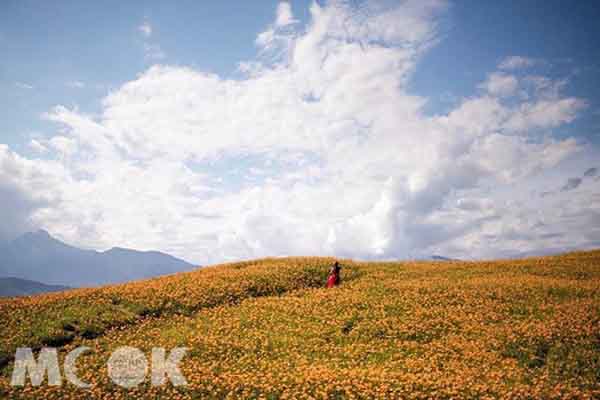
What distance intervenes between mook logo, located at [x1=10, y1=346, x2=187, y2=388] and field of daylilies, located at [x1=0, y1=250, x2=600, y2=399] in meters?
0.30

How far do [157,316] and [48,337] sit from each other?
18.2ft

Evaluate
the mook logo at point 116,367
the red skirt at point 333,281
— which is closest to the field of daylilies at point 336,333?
the mook logo at point 116,367

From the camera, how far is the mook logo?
1492 centimetres

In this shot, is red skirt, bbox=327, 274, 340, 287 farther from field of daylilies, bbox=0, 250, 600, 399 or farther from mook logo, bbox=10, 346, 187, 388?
mook logo, bbox=10, 346, 187, 388

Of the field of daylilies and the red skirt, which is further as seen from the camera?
the red skirt

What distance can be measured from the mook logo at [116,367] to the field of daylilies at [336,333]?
301mm

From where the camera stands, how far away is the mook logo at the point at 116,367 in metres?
14.9

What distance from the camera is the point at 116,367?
16.2m

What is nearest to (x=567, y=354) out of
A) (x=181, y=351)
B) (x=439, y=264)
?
(x=181, y=351)

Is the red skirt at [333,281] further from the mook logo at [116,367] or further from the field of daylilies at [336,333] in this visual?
the mook logo at [116,367]

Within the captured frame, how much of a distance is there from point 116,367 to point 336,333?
995 centimetres

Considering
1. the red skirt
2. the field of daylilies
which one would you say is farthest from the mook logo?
the red skirt

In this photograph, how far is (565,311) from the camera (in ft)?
68.1

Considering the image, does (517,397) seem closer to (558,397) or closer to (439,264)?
(558,397)
